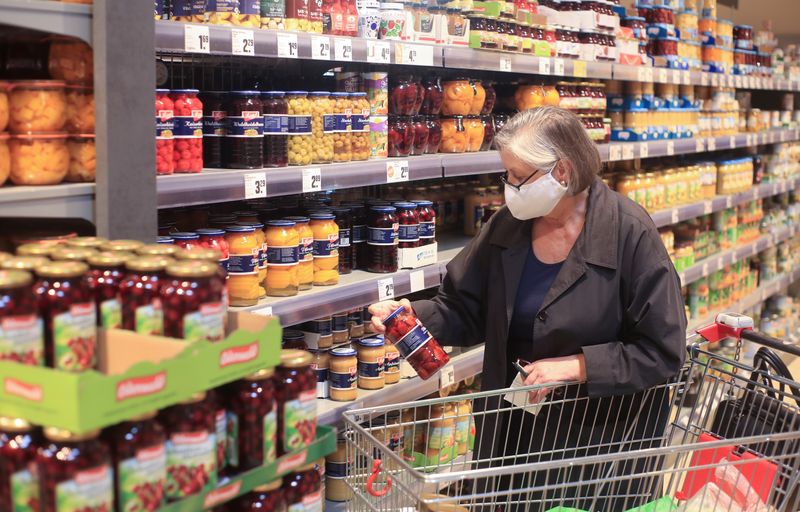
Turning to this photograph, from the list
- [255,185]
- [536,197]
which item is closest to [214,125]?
[255,185]

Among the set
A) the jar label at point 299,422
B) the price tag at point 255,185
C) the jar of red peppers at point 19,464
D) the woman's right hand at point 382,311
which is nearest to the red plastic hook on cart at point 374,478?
the jar label at point 299,422

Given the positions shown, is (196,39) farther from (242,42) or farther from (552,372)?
(552,372)

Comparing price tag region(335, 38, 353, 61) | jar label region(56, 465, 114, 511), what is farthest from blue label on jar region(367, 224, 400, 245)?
jar label region(56, 465, 114, 511)

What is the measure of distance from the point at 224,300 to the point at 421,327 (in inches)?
39.1

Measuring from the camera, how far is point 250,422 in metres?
1.56

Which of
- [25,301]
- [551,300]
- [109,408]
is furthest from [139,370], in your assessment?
[551,300]

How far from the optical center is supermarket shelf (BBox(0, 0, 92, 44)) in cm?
188

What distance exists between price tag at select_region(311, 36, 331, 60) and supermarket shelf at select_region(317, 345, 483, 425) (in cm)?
110

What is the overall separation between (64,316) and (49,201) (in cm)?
68

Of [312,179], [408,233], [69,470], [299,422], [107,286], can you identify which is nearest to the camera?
[69,470]

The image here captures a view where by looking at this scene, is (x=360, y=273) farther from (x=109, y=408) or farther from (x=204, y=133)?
(x=109, y=408)

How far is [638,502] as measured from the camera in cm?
257

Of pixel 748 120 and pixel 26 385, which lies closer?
pixel 26 385

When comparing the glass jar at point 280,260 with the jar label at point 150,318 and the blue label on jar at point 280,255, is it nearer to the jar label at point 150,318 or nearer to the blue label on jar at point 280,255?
the blue label on jar at point 280,255
